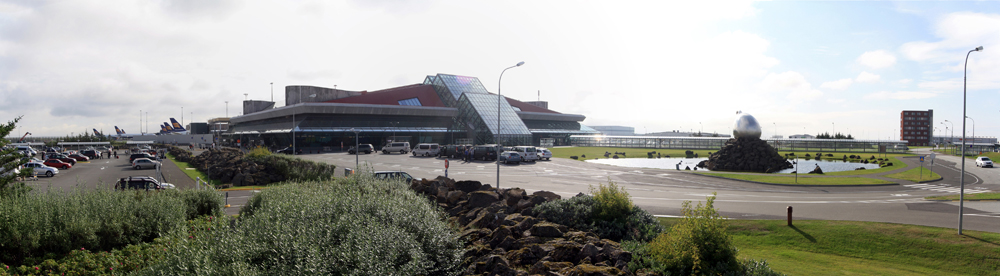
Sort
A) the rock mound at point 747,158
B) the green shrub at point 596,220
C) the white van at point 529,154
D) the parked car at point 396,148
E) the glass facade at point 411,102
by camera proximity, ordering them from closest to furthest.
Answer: the green shrub at point 596,220
the rock mound at point 747,158
the white van at point 529,154
the parked car at point 396,148
the glass facade at point 411,102

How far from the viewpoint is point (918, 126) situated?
13412 cm

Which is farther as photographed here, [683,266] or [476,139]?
[476,139]

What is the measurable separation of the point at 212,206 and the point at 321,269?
33.4 feet

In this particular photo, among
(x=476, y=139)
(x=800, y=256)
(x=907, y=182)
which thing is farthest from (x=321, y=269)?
(x=476, y=139)

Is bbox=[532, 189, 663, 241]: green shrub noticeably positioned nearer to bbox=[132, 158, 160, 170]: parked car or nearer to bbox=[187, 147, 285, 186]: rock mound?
bbox=[187, 147, 285, 186]: rock mound

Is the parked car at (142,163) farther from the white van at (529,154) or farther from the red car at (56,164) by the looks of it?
the white van at (529,154)

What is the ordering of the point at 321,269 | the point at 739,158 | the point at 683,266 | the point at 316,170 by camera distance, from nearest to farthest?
the point at 321,269
the point at 683,266
the point at 316,170
the point at 739,158

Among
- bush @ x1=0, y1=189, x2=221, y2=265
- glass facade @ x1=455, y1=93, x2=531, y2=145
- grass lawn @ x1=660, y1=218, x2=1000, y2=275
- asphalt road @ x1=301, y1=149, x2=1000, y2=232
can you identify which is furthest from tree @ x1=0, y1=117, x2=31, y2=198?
glass facade @ x1=455, y1=93, x2=531, y2=145

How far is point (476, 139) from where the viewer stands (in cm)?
7506

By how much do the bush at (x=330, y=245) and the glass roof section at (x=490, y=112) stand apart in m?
61.9

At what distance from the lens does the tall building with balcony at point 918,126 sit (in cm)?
13238

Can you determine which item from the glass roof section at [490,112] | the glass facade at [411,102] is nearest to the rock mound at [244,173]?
the glass roof section at [490,112]

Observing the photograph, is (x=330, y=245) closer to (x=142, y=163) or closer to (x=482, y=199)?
(x=482, y=199)

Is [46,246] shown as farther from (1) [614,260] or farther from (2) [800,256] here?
(2) [800,256]
